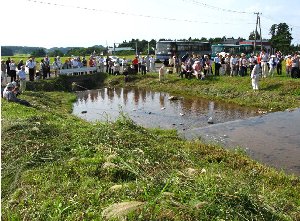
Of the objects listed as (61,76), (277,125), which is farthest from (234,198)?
(61,76)

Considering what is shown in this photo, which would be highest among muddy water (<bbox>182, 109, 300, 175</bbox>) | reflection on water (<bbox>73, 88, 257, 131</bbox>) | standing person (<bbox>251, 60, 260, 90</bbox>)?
standing person (<bbox>251, 60, 260, 90</bbox>)

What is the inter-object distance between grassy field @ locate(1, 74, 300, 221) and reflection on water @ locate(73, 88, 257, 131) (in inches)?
190

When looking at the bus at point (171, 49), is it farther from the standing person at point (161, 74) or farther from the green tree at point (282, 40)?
the green tree at point (282, 40)

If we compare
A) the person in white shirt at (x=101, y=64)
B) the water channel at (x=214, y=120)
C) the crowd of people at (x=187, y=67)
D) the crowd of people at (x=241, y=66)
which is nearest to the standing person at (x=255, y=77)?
the crowd of people at (x=187, y=67)

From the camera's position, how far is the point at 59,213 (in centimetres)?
615

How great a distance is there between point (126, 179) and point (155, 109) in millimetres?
14558

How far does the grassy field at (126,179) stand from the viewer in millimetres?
6109

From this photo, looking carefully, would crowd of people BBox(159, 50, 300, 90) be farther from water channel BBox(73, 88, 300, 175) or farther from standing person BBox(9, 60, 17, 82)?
standing person BBox(9, 60, 17, 82)

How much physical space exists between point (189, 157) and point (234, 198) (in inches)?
174

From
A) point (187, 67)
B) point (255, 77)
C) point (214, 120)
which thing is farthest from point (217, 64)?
point (214, 120)

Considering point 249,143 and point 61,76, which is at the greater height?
point 61,76

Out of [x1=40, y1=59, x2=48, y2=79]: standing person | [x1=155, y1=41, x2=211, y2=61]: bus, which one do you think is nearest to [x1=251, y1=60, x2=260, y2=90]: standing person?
[x1=40, y1=59, x2=48, y2=79]: standing person

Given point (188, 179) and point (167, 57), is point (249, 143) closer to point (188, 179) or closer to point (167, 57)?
point (188, 179)

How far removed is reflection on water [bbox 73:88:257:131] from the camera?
1875cm
